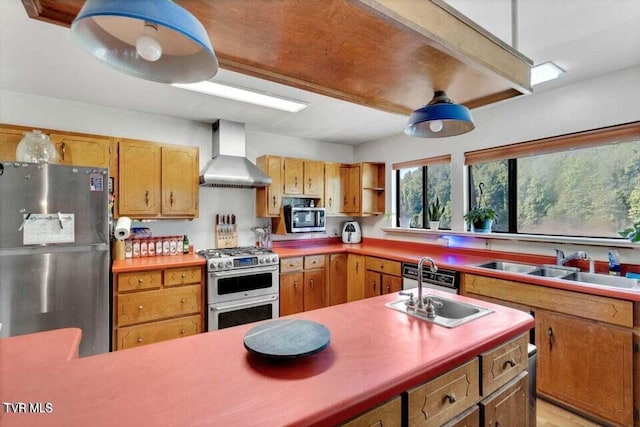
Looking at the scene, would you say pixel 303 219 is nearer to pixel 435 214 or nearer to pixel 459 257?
pixel 435 214

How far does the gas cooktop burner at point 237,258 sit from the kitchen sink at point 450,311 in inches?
72.8

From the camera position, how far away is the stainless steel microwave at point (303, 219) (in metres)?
3.83

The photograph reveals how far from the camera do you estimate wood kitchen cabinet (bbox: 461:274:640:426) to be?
6.16 ft

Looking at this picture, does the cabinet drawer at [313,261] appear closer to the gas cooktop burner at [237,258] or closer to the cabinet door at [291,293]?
the cabinet door at [291,293]

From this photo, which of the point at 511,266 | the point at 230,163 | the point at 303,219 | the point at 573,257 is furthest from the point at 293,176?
the point at 573,257

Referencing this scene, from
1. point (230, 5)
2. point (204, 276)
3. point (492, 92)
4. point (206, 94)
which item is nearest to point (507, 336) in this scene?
point (492, 92)

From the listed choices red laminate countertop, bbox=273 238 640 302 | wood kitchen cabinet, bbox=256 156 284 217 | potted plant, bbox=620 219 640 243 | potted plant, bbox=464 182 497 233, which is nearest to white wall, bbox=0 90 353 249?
wood kitchen cabinet, bbox=256 156 284 217

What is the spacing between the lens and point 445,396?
1.12 m

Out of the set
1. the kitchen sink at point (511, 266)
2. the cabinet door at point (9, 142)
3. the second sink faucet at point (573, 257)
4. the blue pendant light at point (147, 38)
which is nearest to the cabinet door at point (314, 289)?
the kitchen sink at point (511, 266)

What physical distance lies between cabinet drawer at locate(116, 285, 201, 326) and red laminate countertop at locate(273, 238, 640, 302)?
1.04 meters

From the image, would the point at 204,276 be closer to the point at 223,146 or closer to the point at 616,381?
the point at 223,146

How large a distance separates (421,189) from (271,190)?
196 centimetres

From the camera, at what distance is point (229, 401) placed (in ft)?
2.73

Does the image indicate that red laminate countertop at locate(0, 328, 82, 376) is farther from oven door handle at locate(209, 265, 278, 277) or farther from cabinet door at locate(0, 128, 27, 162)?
cabinet door at locate(0, 128, 27, 162)
